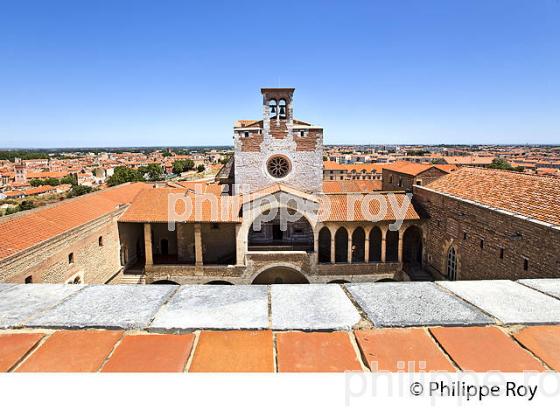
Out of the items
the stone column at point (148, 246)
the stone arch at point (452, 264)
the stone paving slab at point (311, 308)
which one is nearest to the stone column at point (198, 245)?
the stone column at point (148, 246)

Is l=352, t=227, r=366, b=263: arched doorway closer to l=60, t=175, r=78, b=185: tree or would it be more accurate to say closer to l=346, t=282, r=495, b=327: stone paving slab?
l=346, t=282, r=495, b=327: stone paving slab

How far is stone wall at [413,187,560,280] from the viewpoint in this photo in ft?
37.9

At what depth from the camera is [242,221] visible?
1934 centimetres

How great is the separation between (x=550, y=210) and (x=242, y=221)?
13.3m

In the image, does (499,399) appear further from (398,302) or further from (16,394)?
(16,394)

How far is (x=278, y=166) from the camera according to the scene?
24.2 m

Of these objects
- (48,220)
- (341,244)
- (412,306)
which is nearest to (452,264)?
A: (341,244)

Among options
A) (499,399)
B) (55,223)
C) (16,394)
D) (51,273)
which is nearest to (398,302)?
(499,399)

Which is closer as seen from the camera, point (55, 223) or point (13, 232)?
point (13, 232)

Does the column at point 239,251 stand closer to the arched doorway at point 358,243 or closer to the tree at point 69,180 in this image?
the arched doorway at point 358,243

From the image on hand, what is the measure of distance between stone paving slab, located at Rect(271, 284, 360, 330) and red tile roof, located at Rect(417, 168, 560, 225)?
12.4m

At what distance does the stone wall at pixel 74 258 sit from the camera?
1220 cm

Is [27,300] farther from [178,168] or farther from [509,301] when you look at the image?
[178,168]

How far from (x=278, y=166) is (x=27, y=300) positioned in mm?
22203
